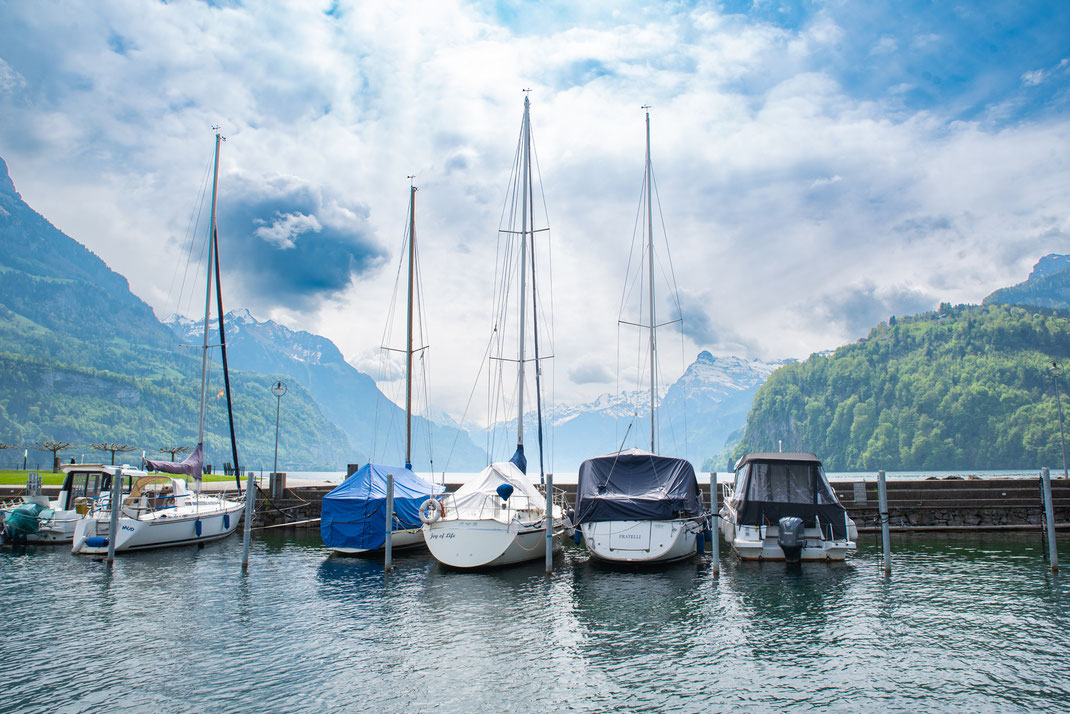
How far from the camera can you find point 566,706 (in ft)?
35.2

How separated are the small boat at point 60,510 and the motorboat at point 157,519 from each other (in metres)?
1.10

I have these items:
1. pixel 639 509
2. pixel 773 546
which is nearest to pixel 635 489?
pixel 639 509

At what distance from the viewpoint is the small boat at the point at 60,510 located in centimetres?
2817

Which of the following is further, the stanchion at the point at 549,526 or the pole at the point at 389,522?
the pole at the point at 389,522

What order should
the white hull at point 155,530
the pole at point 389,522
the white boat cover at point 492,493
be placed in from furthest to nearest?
1. the white hull at point 155,530
2. the white boat cover at point 492,493
3. the pole at point 389,522

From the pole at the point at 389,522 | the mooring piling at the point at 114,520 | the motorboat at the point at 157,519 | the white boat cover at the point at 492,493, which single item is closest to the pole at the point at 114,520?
the mooring piling at the point at 114,520

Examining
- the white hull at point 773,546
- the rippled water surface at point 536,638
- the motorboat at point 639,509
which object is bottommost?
the rippled water surface at point 536,638

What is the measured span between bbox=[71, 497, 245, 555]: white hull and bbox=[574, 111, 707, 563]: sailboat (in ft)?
55.7

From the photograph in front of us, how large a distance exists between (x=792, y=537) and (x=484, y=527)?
33.8 feet

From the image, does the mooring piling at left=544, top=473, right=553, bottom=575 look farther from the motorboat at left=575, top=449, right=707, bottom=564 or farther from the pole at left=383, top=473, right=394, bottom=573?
the pole at left=383, top=473, right=394, bottom=573

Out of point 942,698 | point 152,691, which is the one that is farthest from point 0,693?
point 942,698

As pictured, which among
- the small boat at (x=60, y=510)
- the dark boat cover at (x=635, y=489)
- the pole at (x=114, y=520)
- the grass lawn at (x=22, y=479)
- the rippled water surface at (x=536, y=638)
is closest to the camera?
the rippled water surface at (x=536, y=638)

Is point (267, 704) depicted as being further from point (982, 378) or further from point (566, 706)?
point (982, 378)

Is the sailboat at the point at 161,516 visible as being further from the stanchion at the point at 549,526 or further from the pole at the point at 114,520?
the stanchion at the point at 549,526
